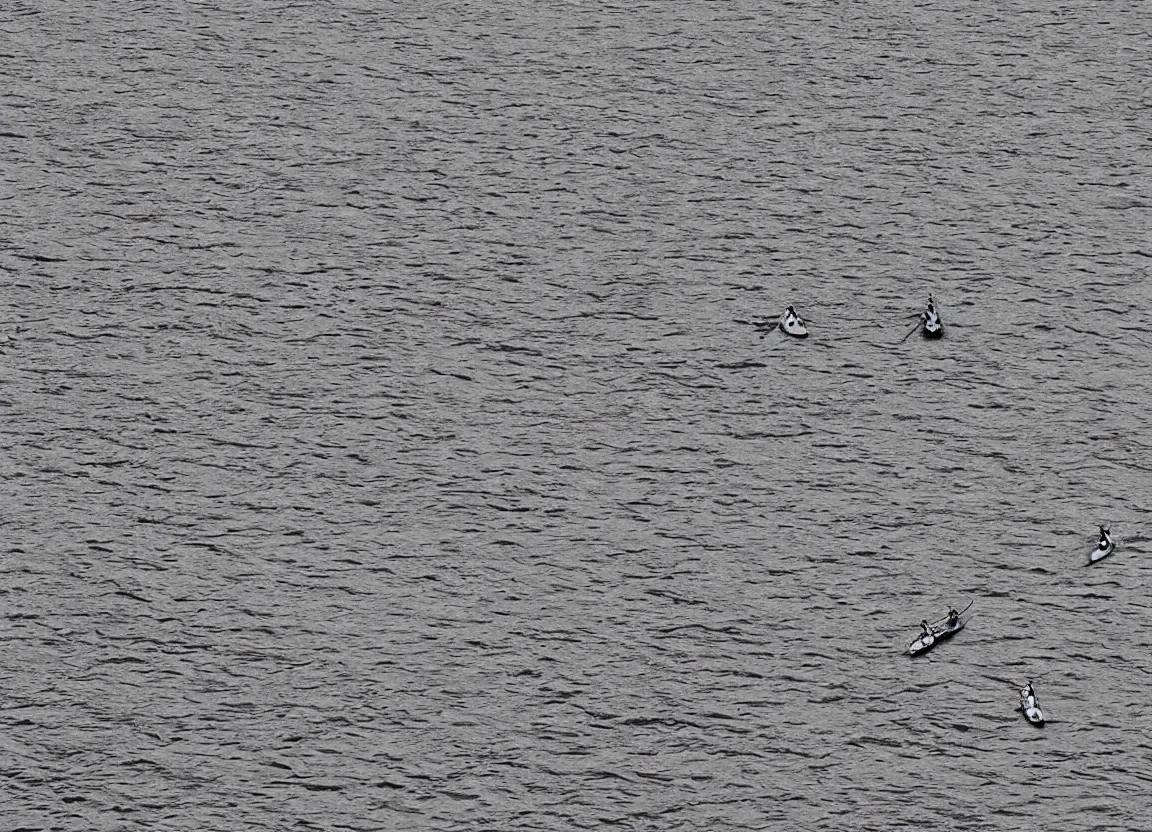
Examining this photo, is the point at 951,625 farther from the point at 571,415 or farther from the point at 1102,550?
the point at 571,415

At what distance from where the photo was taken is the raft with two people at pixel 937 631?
5106 cm

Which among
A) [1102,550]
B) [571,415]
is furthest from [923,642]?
[571,415]

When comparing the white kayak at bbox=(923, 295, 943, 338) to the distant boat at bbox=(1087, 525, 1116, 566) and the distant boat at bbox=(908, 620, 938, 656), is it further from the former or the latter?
the distant boat at bbox=(908, 620, 938, 656)

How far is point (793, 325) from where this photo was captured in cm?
6100

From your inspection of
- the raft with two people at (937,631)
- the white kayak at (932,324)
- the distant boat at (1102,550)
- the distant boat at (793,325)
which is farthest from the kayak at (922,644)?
the distant boat at (793,325)

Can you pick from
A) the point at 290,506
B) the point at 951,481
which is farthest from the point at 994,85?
the point at 290,506

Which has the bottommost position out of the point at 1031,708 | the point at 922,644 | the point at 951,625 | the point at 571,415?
the point at 1031,708

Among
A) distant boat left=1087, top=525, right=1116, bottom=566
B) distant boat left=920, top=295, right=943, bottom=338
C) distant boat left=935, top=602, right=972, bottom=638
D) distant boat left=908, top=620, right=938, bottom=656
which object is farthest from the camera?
distant boat left=920, top=295, right=943, bottom=338

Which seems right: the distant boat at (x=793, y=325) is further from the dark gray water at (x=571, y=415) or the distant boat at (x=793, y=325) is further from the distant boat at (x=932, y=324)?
the distant boat at (x=932, y=324)

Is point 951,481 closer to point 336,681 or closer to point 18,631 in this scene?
point 336,681

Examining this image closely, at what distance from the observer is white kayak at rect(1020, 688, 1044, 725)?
162ft

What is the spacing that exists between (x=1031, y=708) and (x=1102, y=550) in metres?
5.87

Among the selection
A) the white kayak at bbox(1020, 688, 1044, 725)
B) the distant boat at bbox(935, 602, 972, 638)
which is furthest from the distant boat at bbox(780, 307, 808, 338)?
the white kayak at bbox(1020, 688, 1044, 725)

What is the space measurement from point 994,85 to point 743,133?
858 cm
